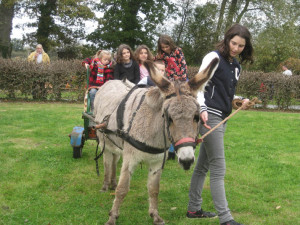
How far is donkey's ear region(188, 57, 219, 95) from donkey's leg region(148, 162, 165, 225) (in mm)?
1160

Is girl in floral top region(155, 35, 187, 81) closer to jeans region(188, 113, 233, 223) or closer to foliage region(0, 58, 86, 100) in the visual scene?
jeans region(188, 113, 233, 223)

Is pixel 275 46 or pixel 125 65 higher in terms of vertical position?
pixel 275 46

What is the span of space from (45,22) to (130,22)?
7.97 m

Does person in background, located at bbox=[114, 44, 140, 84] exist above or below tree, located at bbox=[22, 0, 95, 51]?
below

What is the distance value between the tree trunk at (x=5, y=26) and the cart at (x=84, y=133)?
17569mm

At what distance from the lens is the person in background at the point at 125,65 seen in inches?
221

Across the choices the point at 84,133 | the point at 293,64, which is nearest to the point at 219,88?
the point at 84,133

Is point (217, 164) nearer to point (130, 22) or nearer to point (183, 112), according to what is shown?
point (183, 112)

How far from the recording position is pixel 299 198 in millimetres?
4531

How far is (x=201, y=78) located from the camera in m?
2.87

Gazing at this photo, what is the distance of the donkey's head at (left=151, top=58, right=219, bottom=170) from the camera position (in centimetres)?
262

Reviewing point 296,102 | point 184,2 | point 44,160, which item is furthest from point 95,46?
point 44,160

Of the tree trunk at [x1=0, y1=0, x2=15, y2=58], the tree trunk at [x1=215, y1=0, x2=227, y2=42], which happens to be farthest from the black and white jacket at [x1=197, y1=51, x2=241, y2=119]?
the tree trunk at [x1=215, y1=0, x2=227, y2=42]

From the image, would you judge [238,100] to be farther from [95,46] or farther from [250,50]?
[95,46]
